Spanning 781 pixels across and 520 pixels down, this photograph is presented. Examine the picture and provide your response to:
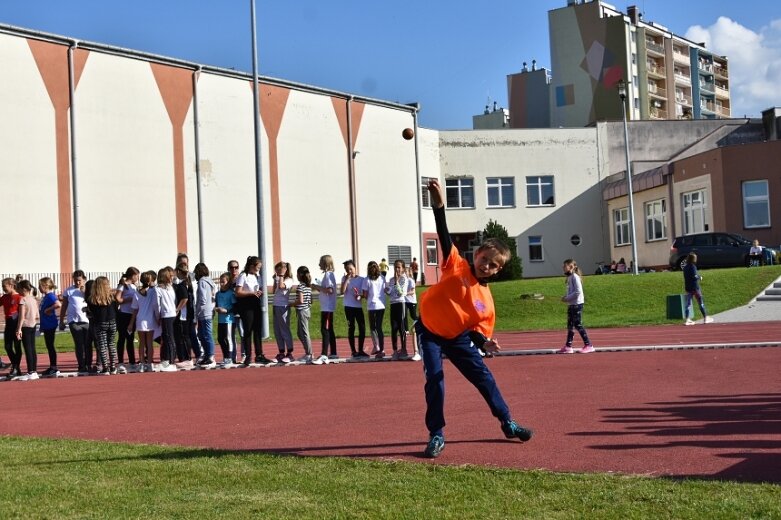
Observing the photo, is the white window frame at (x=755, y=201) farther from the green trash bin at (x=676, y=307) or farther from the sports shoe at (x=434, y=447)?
the sports shoe at (x=434, y=447)

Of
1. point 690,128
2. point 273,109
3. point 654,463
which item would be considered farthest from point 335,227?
point 654,463

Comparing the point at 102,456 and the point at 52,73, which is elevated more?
the point at 52,73

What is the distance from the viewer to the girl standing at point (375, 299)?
19.0 meters

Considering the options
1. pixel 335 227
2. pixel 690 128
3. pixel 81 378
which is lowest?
pixel 81 378

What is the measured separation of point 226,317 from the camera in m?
18.6

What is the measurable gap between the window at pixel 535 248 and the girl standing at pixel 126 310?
43.5 meters

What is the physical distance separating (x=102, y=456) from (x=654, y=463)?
4.29m

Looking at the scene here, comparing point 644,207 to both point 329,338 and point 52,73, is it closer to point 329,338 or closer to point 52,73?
point 52,73

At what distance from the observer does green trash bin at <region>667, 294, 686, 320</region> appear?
1144 inches

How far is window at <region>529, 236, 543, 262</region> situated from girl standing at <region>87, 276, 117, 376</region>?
4472cm

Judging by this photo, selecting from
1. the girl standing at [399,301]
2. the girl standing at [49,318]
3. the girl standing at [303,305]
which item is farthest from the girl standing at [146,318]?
the girl standing at [399,301]

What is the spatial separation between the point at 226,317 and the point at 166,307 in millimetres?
1208

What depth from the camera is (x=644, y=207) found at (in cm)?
5491

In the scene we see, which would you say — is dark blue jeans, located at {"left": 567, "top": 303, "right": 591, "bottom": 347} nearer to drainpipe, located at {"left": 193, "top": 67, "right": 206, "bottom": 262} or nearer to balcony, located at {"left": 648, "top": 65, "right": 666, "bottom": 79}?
drainpipe, located at {"left": 193, "top": 67, "right": 206, "bottom": 262}
